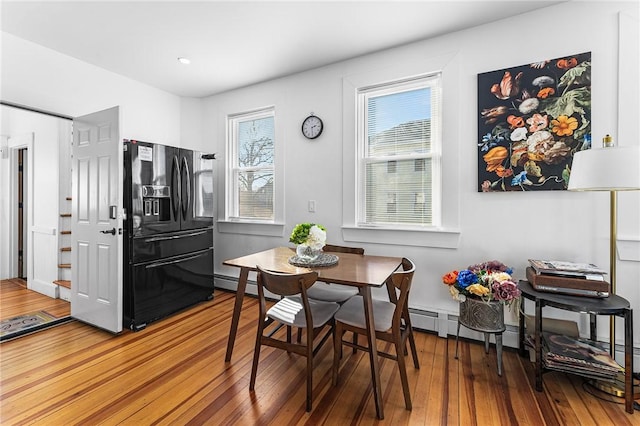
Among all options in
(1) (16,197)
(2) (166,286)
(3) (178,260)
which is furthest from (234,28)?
(1) (16,197)

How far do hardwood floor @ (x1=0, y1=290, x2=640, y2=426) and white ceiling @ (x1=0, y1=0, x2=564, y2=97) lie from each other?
9.11 ft

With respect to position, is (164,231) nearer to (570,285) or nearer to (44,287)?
(44,287)

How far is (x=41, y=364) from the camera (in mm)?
2270

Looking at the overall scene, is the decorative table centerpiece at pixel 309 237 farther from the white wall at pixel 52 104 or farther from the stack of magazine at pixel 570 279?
the white wall at pixel 52 104

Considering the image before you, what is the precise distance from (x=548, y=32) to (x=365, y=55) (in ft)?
5.04

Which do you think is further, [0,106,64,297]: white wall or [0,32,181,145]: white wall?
[0,106,64,297]: white wall

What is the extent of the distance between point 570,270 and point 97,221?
399 centimetres

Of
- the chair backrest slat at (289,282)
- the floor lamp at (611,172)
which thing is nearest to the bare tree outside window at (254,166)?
the chair backrest slat at (289,282)

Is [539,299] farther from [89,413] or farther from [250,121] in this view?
[250,121]

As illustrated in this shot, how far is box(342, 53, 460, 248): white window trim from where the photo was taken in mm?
2668

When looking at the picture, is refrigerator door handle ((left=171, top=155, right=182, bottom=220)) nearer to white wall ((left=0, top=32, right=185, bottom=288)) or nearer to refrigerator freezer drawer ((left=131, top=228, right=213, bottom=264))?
refrigerator freezer drawer ((left=131, top=228, right=213, bottom=264))

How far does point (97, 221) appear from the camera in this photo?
289 centimetres

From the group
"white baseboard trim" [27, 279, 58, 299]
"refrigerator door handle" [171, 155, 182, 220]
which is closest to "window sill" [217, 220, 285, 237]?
"refrigerator door handle" [171, 155, 182, 220]

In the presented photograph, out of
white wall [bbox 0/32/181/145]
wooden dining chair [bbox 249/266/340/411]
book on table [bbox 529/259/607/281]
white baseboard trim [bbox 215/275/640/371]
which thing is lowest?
white baseboard trim [bbox 215/275/640/371]
